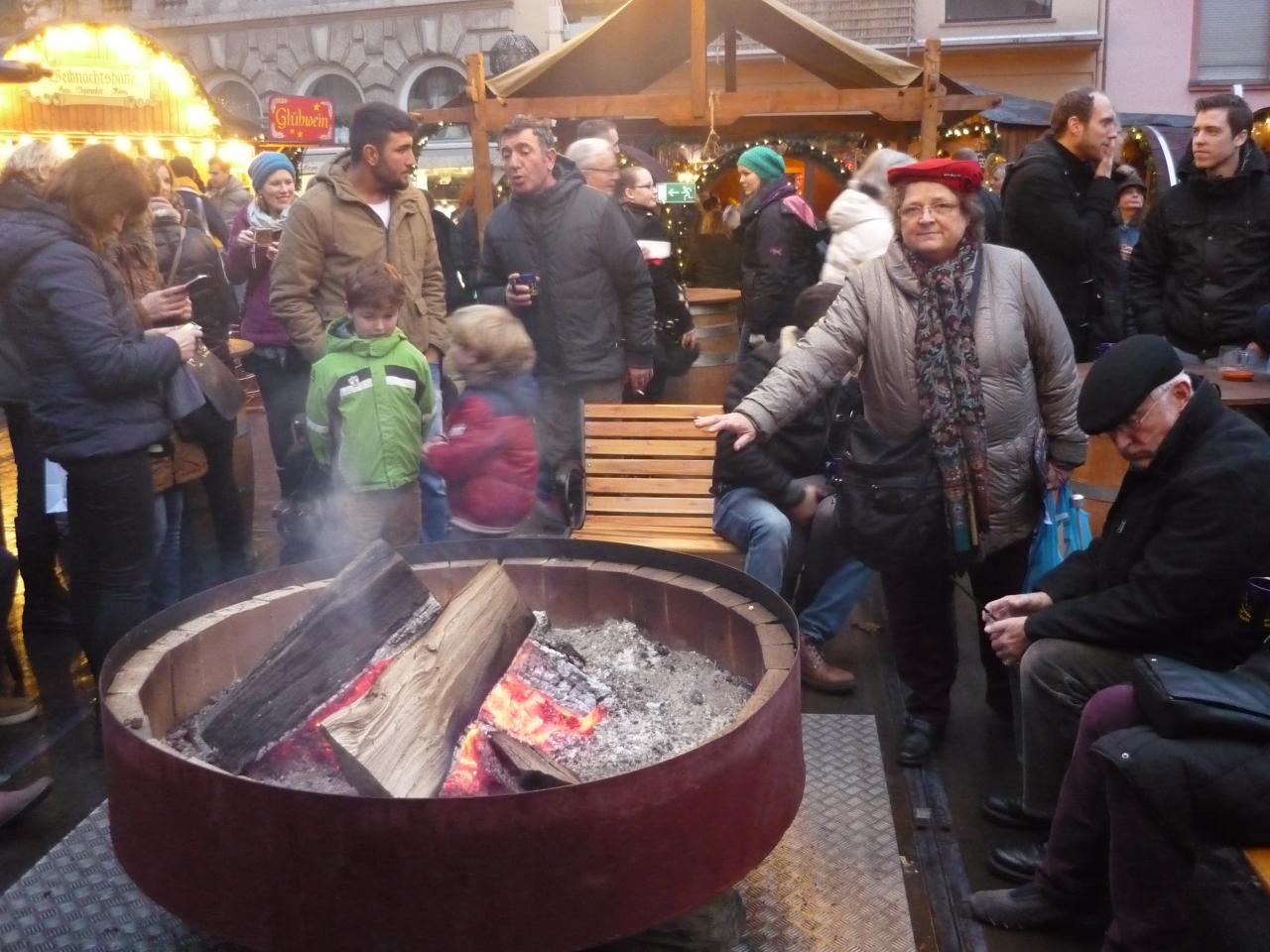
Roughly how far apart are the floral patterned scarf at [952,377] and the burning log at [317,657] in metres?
1.64

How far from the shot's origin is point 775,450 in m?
4.78

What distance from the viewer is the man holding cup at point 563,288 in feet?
18.3

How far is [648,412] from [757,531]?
0.86 metres

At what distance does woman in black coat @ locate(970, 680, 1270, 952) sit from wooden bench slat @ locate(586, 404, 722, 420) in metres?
2.53

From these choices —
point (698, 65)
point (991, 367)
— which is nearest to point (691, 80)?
point (698, 65)

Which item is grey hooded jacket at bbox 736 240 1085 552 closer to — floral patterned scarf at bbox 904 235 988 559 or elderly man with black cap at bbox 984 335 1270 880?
floral patterned scarf at bbox 904 235 988 559

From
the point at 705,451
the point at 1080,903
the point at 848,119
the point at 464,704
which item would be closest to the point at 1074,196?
the point at 705,451

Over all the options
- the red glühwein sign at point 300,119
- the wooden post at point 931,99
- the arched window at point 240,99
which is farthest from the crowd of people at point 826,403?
the arched window at point 240,99

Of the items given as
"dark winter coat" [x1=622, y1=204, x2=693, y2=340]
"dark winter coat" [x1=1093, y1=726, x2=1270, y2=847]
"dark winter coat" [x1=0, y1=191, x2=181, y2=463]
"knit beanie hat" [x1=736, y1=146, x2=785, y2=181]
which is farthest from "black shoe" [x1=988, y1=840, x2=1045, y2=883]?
"knit beanie hat" [x1=736, y1=146, x2=785, y2=181]

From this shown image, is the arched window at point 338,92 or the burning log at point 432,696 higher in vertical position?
the arched window at point 338,92

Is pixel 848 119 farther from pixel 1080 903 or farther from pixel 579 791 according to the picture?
pixel 579 791

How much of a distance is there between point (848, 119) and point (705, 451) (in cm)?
730

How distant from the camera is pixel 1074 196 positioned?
5.46 m

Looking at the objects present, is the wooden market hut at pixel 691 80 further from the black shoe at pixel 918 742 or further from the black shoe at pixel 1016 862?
the black shoe at pixel 1016 862
